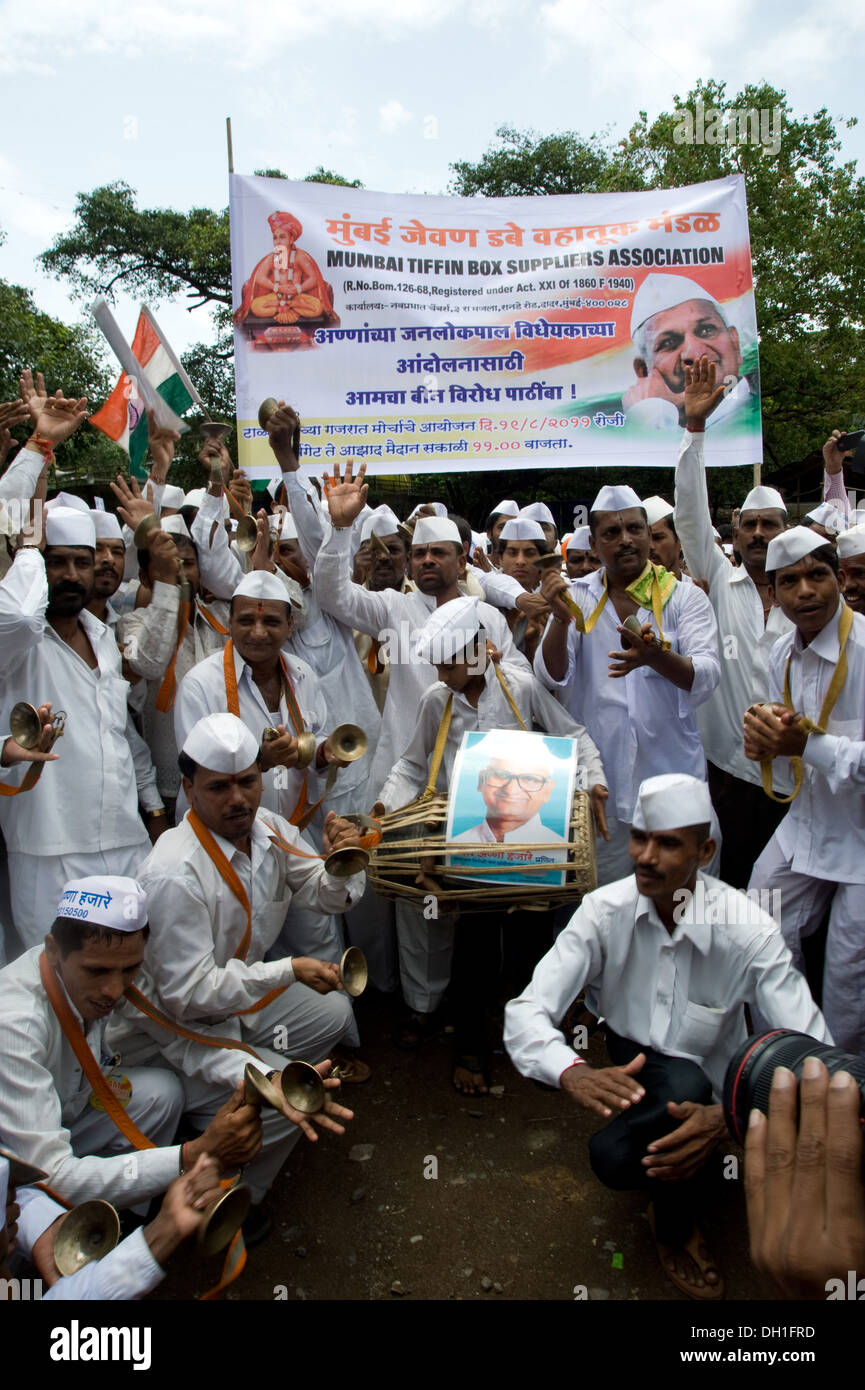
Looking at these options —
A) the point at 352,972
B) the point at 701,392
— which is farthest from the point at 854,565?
A: the point at 352,972

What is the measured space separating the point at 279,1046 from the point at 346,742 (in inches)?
46.4

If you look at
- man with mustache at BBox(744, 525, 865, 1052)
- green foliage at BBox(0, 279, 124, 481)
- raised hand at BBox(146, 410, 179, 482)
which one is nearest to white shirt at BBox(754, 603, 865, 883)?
man with mustache at BBox(744, 525, 865, 1052)

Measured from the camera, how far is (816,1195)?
4.48 feet

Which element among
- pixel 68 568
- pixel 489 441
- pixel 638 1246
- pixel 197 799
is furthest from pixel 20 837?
pixel 489 441

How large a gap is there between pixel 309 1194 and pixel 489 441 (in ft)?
16.1

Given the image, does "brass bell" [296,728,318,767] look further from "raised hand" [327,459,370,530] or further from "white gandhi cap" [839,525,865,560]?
"white gandhi cap" [839,525,865,560]

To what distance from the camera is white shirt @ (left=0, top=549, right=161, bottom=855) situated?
11.4 ft

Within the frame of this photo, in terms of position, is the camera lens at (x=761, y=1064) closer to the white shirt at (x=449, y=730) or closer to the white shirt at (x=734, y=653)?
the white shirt at (x=449, y=730)

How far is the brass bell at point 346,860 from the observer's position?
10.6 ft

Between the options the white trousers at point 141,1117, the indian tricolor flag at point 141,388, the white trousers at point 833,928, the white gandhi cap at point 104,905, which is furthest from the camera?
the indian tricolor flag at point 141,388

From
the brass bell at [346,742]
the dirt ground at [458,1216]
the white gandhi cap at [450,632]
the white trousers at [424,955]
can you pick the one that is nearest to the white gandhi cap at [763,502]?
the white gandhi cap at [450,632]

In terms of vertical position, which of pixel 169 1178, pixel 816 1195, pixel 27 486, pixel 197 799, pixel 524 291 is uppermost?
pixel 524 291

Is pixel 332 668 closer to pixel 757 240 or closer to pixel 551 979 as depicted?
pixel 551 979

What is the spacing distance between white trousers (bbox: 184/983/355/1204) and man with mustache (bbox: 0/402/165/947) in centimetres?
84
